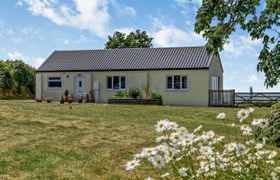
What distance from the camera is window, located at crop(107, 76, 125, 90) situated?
1215 inches

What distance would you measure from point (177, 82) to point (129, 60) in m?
5.33

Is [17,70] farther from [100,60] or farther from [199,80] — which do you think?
[199,80]

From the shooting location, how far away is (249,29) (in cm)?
1279

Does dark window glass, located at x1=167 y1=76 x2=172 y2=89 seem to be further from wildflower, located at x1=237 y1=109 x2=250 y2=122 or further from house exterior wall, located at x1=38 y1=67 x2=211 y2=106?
wildflower, located at x1=237 y1=109 x2=250 y2=122

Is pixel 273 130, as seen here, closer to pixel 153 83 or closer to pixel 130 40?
pixel 153 83

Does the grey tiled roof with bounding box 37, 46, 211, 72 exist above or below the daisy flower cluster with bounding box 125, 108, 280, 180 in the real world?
above

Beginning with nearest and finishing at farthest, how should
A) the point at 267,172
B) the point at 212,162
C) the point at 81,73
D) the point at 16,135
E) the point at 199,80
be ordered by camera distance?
the point at 212,162, the point at 267,172, the point at 16,135, the point at 199,80, the point at 81,73

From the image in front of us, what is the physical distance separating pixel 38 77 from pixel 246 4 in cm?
2438

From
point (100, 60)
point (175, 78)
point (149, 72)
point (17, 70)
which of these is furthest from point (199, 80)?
point (17, 70)

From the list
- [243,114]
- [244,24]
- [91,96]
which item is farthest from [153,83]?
[243,114]

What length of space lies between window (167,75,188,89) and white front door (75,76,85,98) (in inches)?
321

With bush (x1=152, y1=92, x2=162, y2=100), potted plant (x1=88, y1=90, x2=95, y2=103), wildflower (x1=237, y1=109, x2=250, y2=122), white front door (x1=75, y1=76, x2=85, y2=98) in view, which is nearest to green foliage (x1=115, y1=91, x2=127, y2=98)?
bush (x1=152, y1=92, x2=162, y2=100)

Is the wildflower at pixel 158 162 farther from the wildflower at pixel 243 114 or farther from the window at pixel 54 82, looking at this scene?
the window at pixel 54 82

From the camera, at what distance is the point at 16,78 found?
4094 cm
